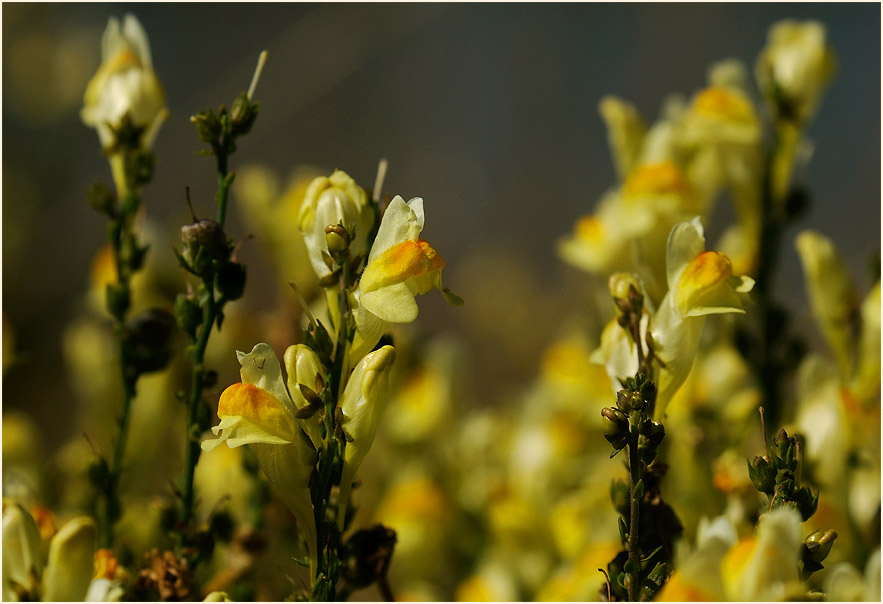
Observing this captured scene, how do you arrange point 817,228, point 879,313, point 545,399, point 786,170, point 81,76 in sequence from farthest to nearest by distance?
point 817,228
point 81,76
point 545,399
point 786,170
point 879,313

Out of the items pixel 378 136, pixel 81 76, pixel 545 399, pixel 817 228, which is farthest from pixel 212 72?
pixel 545 399

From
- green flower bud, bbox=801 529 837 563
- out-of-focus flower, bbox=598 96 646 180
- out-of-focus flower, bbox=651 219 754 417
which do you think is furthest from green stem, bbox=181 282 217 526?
out-of-focus flower, bbox=598 96 646 180

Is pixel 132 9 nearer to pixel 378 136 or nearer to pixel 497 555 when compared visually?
pixel 378 136

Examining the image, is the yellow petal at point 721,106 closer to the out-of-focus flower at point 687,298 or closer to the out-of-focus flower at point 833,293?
the out-of-focus flower at point 833,293

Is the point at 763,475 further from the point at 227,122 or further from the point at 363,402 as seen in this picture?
the point at 227,122

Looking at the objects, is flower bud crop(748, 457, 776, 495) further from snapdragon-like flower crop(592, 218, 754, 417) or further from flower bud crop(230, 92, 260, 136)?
flower bud crop(230, 92, 260, 136)

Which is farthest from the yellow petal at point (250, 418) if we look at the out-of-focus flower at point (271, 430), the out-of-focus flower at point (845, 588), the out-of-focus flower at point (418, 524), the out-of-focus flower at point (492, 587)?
the out-of-focus flower at point (418, 524)
